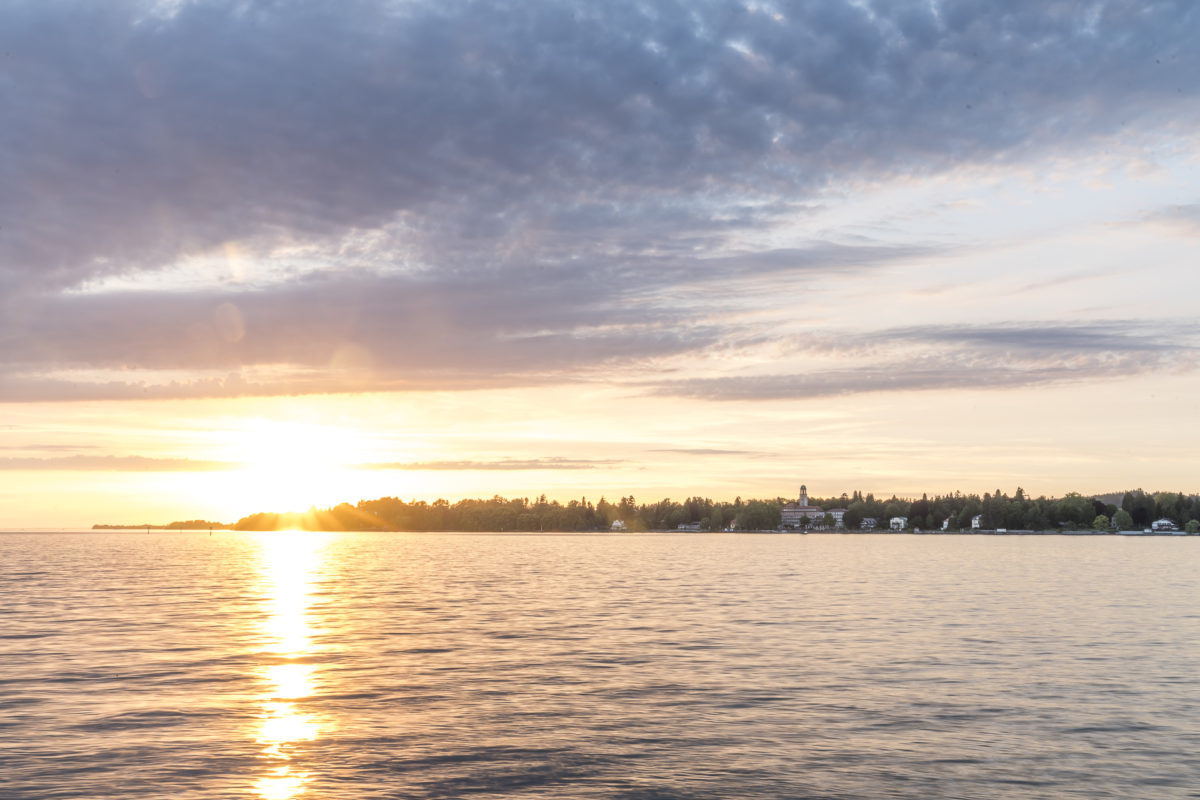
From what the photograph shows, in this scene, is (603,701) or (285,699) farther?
(285,699)

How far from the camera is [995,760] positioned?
29.0 metres

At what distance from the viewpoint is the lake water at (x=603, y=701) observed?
88.9ft

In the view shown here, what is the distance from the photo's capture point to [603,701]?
37688 mm

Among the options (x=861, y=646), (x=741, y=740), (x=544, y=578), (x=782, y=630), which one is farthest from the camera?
(x=544, y=578)

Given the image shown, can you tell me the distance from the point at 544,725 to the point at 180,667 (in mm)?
21742

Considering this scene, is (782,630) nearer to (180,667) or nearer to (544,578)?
(180,667)

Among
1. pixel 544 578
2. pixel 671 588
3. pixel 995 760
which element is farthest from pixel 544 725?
pixel 544 578

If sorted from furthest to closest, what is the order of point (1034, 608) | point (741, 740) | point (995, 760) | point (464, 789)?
point (1034, 608)
point (741, 740)
point (995, 760)
point (464, 789)

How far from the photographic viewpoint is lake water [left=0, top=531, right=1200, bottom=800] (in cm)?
2711

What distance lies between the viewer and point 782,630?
6041cm

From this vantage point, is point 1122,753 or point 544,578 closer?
point 1122,753

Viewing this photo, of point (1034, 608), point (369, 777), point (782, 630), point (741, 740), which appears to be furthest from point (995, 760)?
point (1034, 608)

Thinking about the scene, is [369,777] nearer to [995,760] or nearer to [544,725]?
[544,725]

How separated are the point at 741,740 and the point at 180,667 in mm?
28062
